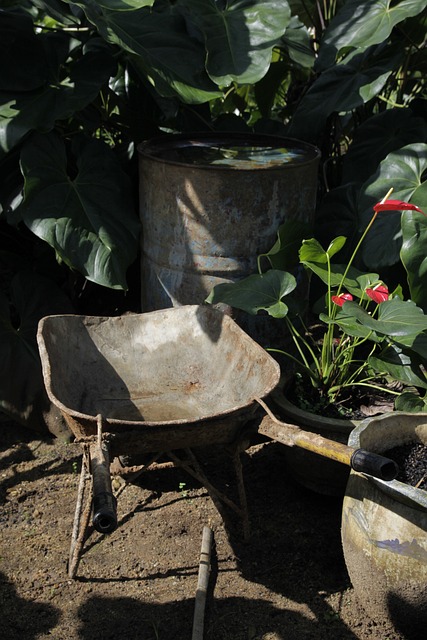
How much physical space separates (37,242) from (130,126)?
697 millimetres

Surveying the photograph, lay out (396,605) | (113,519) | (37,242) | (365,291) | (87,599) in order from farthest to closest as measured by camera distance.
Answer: (37,242)
(365,291)
(87,599)
(396,605)
(113,519)

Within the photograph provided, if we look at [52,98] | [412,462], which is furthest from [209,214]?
[412,462]

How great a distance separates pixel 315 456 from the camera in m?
2.60

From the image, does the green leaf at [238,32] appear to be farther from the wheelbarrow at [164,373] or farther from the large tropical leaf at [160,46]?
the wheelbarrow at [164,373]

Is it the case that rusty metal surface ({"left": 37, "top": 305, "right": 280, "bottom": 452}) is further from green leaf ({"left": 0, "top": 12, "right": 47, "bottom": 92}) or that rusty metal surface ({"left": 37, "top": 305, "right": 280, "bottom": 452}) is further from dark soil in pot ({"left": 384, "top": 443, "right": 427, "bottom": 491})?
green leaf ({"left": 0, "top": 12, "right": 47, "bottom": 92})

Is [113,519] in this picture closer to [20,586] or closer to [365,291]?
[20,586]

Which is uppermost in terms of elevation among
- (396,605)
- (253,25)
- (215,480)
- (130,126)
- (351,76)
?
(253,25)

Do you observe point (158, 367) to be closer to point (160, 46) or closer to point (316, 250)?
point (316, 250)

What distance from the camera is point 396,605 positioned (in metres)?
2.10

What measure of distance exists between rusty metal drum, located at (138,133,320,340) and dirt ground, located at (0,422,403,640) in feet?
2.33

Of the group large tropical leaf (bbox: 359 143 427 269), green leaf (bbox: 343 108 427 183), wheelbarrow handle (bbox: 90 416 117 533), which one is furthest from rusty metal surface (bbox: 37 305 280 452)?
green leaf (bbox: 343 108 427 183)

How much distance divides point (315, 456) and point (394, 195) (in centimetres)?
99

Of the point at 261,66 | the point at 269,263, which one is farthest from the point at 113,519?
the point at 261,66

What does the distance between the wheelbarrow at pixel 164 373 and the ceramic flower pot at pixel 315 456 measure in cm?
16
